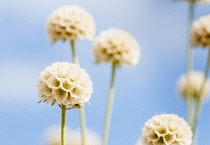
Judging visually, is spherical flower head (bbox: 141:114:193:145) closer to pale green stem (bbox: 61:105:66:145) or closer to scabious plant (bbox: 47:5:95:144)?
pale green stem (bbox: 61:105:66:145)

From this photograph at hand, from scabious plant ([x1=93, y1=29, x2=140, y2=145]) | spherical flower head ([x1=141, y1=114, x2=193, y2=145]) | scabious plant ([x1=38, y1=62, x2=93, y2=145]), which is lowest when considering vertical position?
spherical flower head ([x1=141, y1=114, x2=193, y2=145])

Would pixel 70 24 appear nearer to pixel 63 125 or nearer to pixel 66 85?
pixel 66 85

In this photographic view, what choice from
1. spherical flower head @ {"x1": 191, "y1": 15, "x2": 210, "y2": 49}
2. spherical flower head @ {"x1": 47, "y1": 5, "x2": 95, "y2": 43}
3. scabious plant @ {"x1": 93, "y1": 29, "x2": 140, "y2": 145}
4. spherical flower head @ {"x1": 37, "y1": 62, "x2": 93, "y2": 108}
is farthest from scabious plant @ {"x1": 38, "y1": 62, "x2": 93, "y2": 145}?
spherical flower head @ {"x1": 191, "y1": 15, "x2": 210, "y2": 49}

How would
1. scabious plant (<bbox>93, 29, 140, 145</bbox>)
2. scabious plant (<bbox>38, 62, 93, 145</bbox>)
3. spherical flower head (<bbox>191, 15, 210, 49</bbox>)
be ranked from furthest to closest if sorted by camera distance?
spherical flower head (<bbox>191, 15, 210, 49</bbox>) < scabious plant (<bbox>93, 29, 140, 145</bbox>) < scabious plant (<bbox>38, 62, 93, 145</bbox>)

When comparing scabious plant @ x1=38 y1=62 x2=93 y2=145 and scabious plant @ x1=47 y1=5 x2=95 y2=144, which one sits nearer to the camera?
scabious plant @ x1=38 y1=62 x2=93 y2=145

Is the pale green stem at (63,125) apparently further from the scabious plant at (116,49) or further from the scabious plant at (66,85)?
the scabious plant at (116,49)

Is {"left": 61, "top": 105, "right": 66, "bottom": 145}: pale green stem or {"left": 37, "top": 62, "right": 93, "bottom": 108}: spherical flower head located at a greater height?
{"left": 37, "top": 62, "right": 93, "bottom": 108}: spherical flower head

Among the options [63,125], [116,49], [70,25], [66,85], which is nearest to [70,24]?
[70,25]
